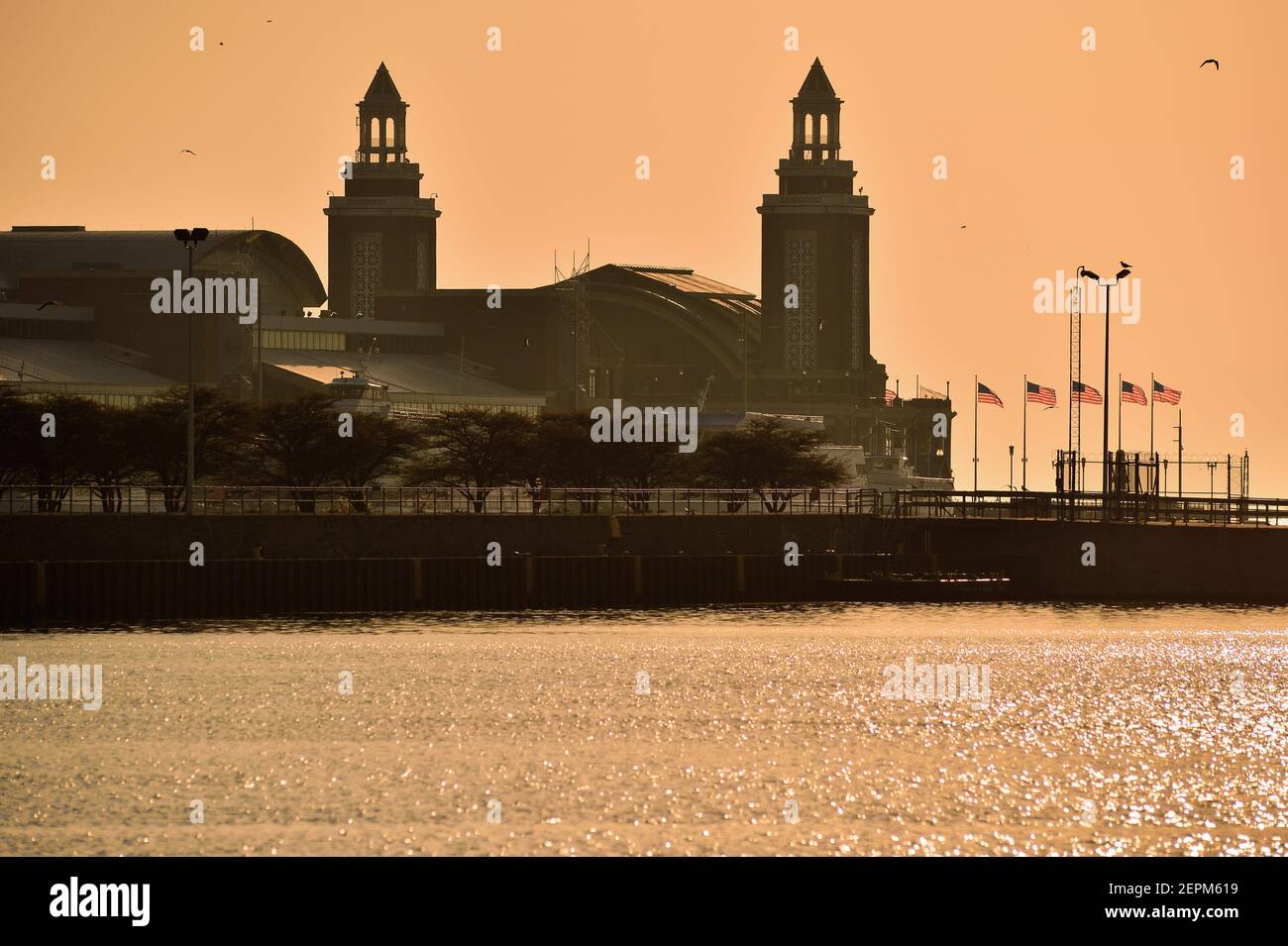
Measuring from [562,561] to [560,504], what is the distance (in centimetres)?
2154

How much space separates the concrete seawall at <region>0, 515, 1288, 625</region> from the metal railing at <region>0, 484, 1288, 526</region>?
131cm

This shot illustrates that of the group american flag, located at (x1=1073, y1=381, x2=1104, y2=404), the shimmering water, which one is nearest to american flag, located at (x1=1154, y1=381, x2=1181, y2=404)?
american flag, located at (x1=1073, y1=381, x2=1104, y2=404)

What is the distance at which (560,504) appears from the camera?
116 m

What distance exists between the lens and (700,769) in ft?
176

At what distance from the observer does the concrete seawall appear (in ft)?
288

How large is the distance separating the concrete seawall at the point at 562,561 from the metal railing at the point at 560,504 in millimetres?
1309

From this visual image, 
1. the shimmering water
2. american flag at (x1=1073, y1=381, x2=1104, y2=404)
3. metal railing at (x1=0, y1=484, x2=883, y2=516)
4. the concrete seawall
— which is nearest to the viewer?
the shimmering water

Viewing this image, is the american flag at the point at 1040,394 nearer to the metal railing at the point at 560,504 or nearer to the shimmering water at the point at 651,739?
the metal railing at the point at 560,504

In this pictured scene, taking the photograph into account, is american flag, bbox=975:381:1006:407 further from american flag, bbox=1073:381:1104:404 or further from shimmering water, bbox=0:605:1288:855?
shimmering water, bbox=0:605:1288:855

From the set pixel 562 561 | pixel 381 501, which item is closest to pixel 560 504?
pixel 381 501

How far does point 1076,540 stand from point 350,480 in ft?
126

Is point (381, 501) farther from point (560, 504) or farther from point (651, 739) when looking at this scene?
point (651, 739)
